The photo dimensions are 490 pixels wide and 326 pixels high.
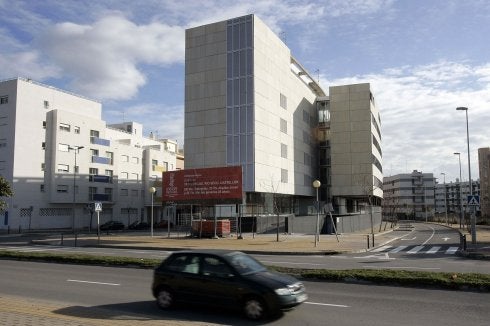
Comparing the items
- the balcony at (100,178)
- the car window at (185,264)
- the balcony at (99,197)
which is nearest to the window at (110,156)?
the balcony at (100,178)

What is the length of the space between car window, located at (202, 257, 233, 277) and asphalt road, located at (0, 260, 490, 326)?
→ 2.73 feet

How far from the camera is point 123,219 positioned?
80125mm

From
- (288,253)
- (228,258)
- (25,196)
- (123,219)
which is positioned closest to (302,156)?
(123,219)

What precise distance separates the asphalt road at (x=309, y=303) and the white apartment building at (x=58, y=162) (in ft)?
147

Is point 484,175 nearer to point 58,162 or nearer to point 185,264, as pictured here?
point 58,162

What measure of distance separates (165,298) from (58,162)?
60591mm

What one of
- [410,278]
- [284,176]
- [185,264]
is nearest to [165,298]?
[185,264]

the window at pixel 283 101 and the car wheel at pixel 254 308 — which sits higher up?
the window at pixel 283 101

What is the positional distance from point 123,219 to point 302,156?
3053 cm

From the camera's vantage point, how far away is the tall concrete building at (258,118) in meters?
58.1

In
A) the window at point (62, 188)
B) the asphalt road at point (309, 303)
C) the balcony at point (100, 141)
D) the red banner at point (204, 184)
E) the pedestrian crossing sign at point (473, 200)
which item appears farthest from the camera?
the balcony at point (100, 141)

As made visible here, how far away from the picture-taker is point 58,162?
6650cm

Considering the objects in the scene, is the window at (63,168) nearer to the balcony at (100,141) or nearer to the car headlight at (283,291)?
the balcony at (100,141)

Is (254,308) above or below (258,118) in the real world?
→ below
